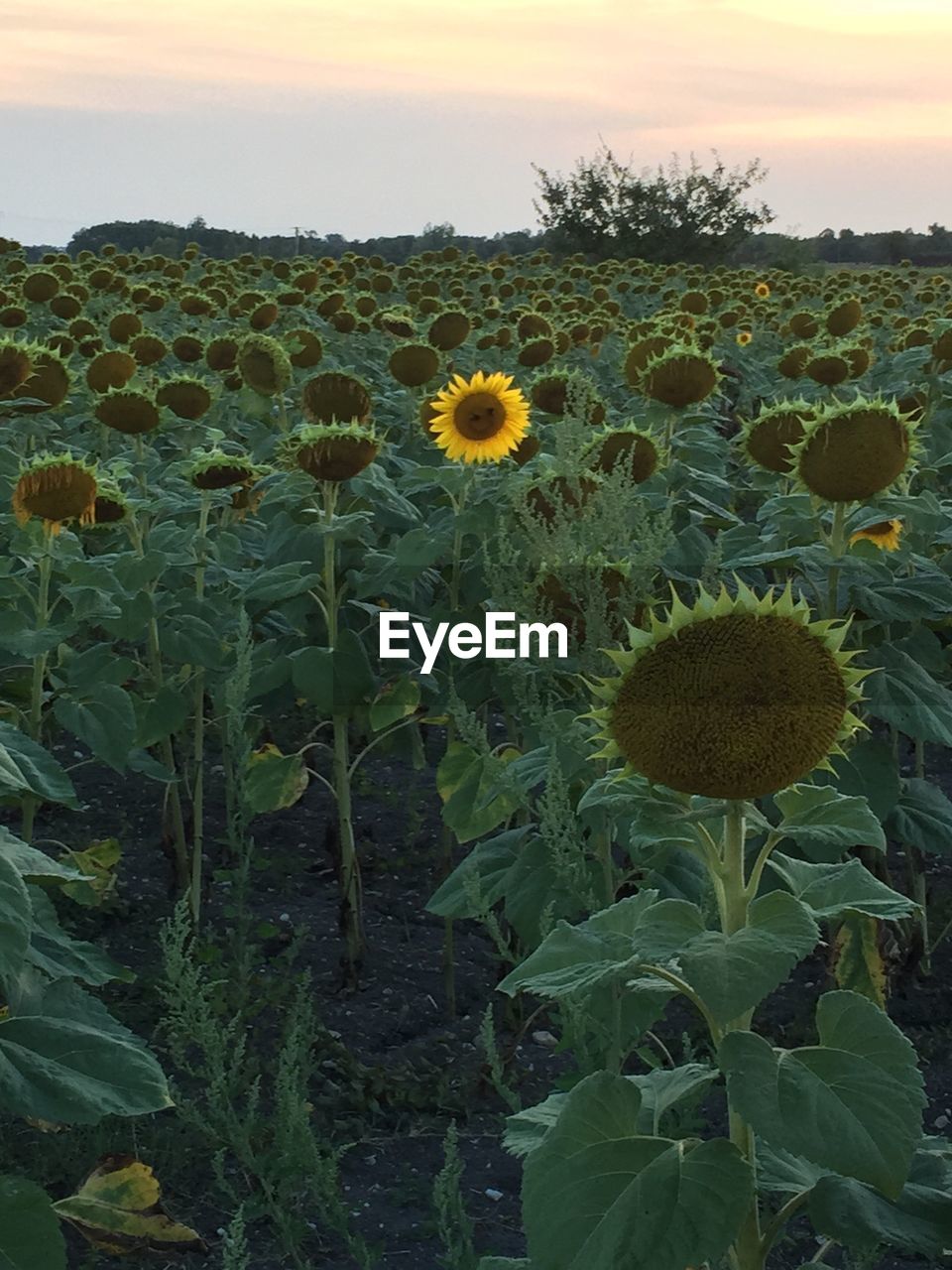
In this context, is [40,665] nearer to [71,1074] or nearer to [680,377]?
[71,1074]

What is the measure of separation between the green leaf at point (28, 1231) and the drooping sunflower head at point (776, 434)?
91.1 inches

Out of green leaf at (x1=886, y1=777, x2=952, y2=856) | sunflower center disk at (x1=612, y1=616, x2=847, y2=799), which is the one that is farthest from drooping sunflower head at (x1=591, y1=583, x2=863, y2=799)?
green leaf at (x1=886, y1=777, x2=952, y2=856)

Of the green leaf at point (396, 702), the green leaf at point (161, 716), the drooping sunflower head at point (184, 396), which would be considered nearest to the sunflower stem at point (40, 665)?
the green leaf at point (161, 716)

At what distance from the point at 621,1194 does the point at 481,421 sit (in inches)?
112

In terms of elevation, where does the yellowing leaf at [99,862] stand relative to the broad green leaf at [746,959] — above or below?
below

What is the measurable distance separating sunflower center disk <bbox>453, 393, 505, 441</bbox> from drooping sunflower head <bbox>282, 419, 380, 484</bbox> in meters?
0.67

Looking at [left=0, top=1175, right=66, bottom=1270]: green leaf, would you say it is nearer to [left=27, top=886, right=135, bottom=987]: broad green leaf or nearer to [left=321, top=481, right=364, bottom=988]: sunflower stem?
[left=27, top=886, right=135, bottom=987]: broad green leaf

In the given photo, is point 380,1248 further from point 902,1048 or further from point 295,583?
point 902,1048

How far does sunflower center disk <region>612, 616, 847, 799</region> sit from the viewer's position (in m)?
1.46

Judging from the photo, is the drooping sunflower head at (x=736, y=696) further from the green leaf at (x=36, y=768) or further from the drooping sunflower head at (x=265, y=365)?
the drooping sunflower head at (x=265, y=365)

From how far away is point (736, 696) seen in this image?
1458mm

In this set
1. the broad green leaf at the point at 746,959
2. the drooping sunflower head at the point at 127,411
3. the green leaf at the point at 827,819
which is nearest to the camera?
the broad green leaf at the point at 746,959

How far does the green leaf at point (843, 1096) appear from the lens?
4.70 ft

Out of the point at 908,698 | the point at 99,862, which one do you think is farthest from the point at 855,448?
the point at 99,862
